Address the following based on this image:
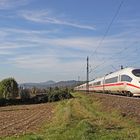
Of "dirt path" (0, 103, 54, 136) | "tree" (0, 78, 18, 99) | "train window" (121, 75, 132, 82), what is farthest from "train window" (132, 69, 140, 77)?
"tree" (0, 78, 18, 99)

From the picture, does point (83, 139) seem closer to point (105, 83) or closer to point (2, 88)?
point (105, 83)

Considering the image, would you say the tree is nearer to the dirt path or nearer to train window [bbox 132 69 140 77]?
train window [bbox 132 69 140 77]

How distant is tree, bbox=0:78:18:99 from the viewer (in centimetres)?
11325

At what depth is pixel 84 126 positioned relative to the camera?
18.3 m

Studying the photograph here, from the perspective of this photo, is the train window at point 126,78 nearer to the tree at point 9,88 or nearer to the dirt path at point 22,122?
the dirt path at point 22,122

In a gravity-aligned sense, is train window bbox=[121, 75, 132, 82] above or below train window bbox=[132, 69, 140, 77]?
below

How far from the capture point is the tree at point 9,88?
11325 cm

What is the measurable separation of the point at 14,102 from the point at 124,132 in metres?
75.2

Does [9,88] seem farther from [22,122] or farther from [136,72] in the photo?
[22,122]

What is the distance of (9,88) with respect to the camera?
11531 cm

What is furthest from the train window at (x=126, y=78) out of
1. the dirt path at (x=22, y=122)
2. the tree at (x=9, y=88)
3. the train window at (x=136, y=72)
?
the tree at (x=9, y=88)

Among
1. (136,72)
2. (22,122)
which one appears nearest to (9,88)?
(136,72)

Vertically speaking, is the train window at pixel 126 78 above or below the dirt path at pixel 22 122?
above

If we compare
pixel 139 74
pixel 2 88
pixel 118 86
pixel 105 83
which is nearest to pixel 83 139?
pixel 139 74
